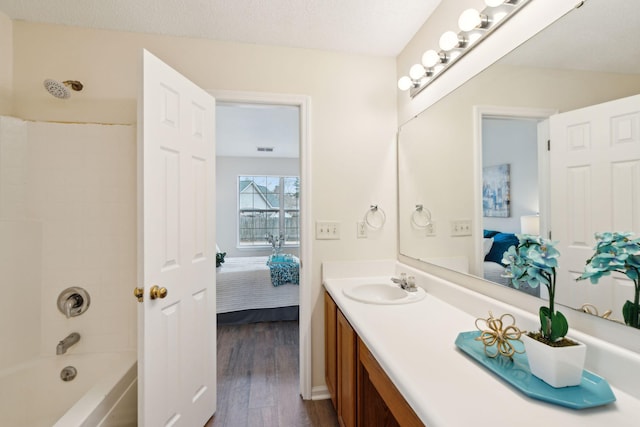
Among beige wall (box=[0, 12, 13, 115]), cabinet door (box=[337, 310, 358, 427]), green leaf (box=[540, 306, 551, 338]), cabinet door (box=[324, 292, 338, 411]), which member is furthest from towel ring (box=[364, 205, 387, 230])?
beige wall (box=[0, 12, 13, 115])

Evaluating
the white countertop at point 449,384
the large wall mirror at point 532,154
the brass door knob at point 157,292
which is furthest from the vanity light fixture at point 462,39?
the brass door knob at point 157,292

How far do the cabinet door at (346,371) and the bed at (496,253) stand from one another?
2.10 feet

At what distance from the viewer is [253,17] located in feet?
5.22

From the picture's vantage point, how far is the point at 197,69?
5.84 ft

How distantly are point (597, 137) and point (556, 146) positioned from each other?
120 millimetres

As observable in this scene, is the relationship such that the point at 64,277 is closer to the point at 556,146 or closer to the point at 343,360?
the point at 343,360

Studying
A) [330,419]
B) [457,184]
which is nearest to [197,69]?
[457,184]

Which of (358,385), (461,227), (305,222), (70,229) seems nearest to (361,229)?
(305,222)

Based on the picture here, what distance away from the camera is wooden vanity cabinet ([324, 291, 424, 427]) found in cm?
86

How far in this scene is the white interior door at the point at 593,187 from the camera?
729mm

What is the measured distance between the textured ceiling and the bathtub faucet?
179cm

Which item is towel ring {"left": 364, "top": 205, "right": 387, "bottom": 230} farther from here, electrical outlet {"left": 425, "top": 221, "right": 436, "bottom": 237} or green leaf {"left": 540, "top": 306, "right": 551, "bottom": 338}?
green leaf {"left": 540, "top": 306, "right": 551, "bottom": 338}

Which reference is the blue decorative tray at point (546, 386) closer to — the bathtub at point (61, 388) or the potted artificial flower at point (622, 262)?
the potted artificial flower at point (622, 262)

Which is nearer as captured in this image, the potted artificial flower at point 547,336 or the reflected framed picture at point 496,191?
the potted artificial flower at point 547,336
